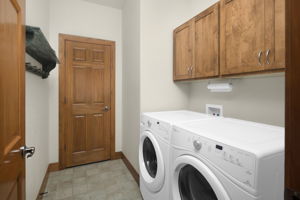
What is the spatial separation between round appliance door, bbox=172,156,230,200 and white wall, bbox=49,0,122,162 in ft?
6.18

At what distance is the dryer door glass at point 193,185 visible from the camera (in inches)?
35.3

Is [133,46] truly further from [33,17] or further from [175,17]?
[33,17]

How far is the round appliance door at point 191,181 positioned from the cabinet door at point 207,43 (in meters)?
0.86

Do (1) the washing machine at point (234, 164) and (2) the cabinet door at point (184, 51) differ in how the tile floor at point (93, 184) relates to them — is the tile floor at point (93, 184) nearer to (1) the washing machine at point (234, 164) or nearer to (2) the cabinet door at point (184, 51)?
Answer: (1) the washing machine at point (234, 164)

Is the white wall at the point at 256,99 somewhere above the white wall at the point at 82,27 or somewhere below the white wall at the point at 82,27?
below

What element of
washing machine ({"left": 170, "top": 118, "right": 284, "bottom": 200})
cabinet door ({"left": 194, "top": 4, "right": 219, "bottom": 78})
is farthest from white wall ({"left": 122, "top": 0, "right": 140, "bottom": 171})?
washing machine ({"left": 170, "top": 118, "right": 284, "bottom": 200})

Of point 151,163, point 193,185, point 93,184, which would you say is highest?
point 193,185

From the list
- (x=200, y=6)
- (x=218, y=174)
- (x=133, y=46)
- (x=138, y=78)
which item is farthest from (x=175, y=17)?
(x=218, y=174)

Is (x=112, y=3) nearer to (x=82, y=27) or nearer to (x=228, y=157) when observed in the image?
(x=82, y=27)

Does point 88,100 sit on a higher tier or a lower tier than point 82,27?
lower

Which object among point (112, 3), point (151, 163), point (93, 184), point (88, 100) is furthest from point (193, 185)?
point (112, 3)

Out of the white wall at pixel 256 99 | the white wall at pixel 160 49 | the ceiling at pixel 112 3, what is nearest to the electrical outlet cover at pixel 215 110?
the white wall at pixel 256 99

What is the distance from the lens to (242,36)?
1133 millimetres

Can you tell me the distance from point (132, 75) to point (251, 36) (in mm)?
1465
